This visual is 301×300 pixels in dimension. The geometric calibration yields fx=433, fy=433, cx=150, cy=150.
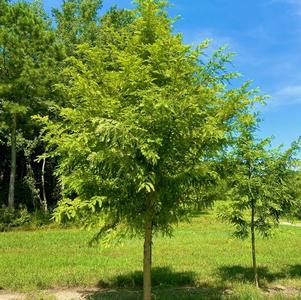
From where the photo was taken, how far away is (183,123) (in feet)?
21.8

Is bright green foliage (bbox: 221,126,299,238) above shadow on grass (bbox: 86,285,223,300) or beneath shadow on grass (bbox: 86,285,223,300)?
above

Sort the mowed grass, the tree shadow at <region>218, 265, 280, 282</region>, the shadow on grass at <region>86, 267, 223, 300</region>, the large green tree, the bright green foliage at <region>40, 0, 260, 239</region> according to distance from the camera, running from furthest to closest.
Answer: the large green tree → the tree shadow at <region>218, 265, 280, 282</region> → the mowed grass → the shadow on grass at <region>86, 267, 223, 300</region> → the bright green foliage at <region>40, 0, 260, 239</region>

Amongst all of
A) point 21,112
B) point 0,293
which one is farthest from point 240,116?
point 21,112

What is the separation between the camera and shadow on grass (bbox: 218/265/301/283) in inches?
457

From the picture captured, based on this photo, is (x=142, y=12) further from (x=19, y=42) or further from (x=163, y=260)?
(x=19, y=42)

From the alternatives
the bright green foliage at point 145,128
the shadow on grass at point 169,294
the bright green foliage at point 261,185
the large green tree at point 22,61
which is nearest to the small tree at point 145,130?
the bright green foliage at point 145,128

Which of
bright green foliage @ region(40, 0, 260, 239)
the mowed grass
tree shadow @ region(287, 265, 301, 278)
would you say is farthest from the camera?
tree shadow @ region(287, 265, 301, 278)

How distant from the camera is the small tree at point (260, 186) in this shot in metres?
10.5

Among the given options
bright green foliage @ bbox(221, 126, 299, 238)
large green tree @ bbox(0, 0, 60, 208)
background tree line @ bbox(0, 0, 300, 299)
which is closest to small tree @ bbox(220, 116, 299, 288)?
bright green foliage @ bbox(221, 126, 299, 238)

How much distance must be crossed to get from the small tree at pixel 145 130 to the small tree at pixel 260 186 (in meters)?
2.90

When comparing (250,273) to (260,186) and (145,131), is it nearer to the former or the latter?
(260,186)

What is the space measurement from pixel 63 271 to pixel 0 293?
223cm

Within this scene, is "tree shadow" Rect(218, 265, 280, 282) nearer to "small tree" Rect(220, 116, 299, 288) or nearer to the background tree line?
"small tree" Rect(220, 116, 299, 288)

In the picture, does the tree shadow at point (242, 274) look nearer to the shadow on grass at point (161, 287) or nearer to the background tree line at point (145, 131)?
the shadow on grass at point (161, 287)
